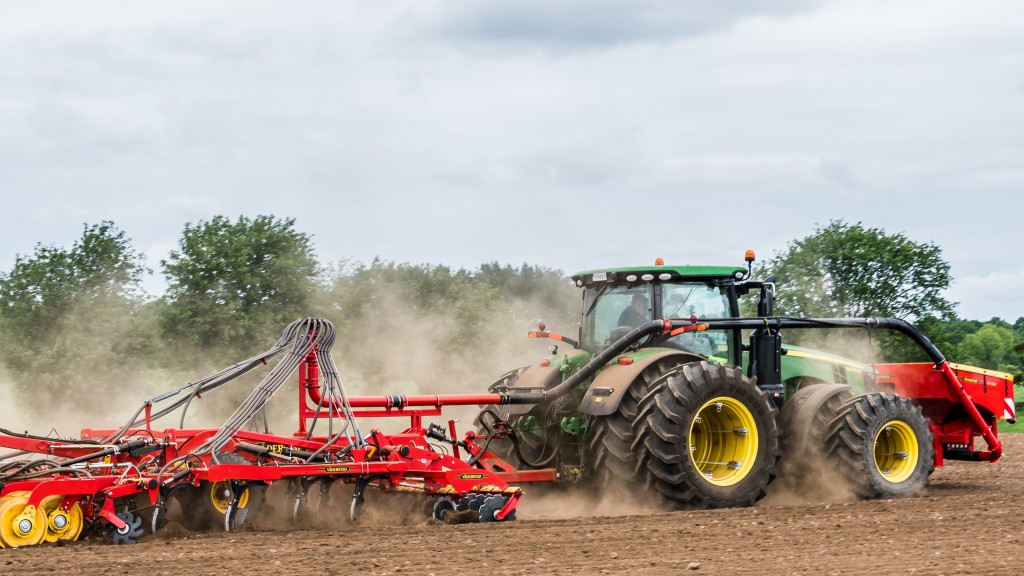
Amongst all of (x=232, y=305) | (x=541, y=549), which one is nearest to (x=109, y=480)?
(x=541, y=549)

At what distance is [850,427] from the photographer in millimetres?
9305

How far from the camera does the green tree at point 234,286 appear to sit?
1609 cm

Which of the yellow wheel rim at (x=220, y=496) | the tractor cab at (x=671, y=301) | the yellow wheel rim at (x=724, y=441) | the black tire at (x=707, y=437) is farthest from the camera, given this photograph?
the tractor cab at (x=671, y=301)

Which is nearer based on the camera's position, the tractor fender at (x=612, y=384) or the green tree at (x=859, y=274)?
the tractor fender at (x=612, y=384)

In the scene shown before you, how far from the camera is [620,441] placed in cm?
855

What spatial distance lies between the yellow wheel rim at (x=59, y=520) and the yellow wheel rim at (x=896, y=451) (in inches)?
259

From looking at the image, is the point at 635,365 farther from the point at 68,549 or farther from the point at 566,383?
the point at 68,549

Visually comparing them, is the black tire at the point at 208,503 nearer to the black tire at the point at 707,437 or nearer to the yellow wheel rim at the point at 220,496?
the yellow wheel rim at the point at 220,496

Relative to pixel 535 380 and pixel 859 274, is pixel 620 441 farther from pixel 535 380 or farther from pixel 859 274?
pixel 859 274

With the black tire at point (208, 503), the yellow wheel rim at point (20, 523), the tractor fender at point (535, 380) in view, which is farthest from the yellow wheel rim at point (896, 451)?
the yellow wheel rim at point (20, 523)

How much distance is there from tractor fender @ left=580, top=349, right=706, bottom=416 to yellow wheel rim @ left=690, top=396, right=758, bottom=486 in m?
0.50

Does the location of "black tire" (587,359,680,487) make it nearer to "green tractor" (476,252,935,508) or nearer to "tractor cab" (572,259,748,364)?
"green tractor" (476,252,935,508)

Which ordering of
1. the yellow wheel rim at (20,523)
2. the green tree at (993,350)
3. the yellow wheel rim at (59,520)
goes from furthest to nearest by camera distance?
the green tree at (993,350) → the yellow wheel rim at (59,520) → the yellow wheel rim at (20,523)

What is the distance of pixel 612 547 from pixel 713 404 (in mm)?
2235
